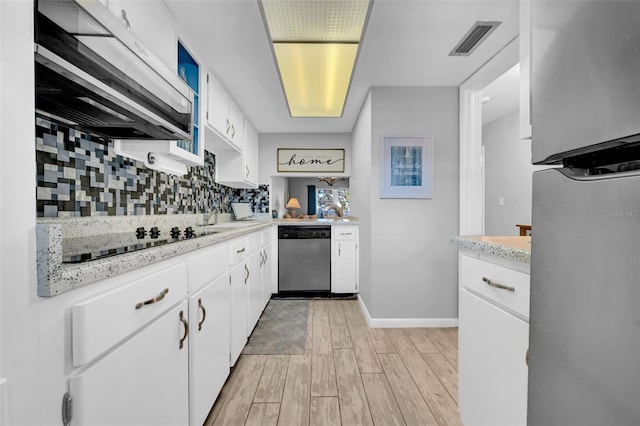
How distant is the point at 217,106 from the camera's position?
249 centimetres

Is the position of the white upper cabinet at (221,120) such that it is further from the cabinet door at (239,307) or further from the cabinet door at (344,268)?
the cabinet door at (344,268)

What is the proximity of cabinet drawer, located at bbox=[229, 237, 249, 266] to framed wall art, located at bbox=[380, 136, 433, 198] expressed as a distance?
51.6 inches

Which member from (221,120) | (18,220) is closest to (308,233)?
(221,120)

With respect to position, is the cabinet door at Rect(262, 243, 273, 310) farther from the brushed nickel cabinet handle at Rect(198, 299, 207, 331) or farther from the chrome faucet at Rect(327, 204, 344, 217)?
the brushed nickel cabinet handle at Rect(198, 299, 207, 331)

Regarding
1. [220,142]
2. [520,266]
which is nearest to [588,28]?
[520,266]

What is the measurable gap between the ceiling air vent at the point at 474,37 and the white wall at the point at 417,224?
2.08 feet

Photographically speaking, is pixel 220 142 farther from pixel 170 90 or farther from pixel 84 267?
pixel 84 267

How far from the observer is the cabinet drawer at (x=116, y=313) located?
26.0 inches

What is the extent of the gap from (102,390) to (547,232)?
3.43 ft

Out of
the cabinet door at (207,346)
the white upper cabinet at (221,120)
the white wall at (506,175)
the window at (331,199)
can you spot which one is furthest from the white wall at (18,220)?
the white wall at (506,175)

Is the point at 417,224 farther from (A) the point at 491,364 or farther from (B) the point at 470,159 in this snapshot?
(A) the point at 491,364

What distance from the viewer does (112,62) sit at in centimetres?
95

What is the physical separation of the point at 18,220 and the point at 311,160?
12.5ft

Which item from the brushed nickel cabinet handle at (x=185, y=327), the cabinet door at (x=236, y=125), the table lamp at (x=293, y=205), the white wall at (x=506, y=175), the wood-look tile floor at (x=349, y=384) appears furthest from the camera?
the table lamp at (x=293, y=205)
